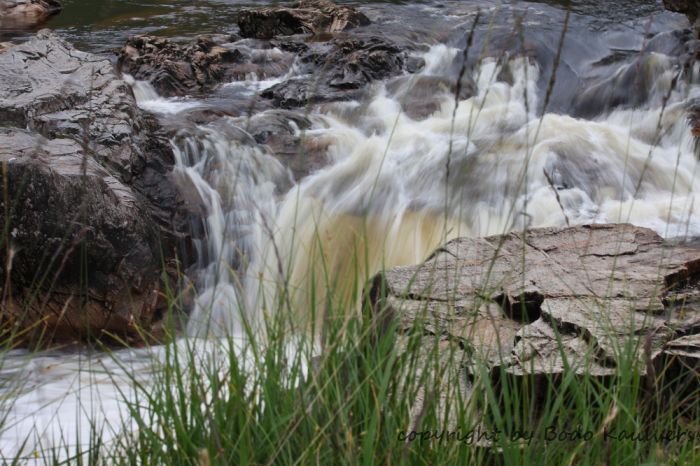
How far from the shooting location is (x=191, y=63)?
9.02 meters

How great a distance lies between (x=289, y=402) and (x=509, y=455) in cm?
54

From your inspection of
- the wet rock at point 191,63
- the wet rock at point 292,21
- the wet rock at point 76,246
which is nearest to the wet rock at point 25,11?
the wet rock at point 191,63

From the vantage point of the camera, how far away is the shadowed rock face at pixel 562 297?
2.80 metres

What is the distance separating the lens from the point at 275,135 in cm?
732

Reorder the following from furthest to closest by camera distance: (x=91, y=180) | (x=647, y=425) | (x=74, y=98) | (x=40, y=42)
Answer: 1. (x=40, y=42)
2. (x=74, y=98)
3. (x=91, y=180)
4. (x=647, y=425)

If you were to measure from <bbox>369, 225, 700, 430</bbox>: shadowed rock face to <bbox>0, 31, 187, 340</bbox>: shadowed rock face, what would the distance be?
5.25ft

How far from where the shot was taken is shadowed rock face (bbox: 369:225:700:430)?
2.80 meters

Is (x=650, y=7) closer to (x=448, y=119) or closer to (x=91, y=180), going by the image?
(x=448, y=119)

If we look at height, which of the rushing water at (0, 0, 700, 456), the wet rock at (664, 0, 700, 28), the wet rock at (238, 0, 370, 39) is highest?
the wet rock at (664, 0, 700, 28)

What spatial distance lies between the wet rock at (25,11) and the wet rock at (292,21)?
324 centimetres

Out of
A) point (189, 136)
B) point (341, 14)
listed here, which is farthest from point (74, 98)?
point (341, 14)

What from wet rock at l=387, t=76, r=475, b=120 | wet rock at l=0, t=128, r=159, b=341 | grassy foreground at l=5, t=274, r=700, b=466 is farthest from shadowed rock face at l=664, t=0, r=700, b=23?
grassy foreground at l=5, t=274, r=700, b=466

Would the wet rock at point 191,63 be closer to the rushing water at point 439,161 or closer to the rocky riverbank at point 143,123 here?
the rocky riverbank at point 143,123

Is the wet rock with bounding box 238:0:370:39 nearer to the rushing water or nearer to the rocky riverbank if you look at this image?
the rocky riverbank
